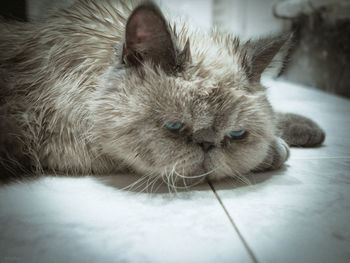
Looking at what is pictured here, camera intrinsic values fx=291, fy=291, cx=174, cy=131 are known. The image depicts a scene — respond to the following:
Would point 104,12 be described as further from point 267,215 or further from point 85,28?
point 267,215

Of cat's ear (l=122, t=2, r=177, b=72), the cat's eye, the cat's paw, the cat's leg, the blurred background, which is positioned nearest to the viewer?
cat's ear (l=122, t=2, r=177, b=72)

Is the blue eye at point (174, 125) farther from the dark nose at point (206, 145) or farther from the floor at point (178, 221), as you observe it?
the floor at point (178, 221)

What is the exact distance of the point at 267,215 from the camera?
85 cm

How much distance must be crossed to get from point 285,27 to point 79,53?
4.28 metres

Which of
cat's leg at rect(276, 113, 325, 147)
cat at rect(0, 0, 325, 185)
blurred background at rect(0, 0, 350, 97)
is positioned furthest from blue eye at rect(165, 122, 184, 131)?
blurred background at rect(0, 0, 350, 97)

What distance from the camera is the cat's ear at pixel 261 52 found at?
1.15 meters

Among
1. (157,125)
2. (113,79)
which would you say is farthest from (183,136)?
(113,79)

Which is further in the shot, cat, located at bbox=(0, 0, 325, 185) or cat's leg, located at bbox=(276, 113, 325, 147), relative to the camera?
cat's leg, located at bbox=(276, 113, 325, 147)

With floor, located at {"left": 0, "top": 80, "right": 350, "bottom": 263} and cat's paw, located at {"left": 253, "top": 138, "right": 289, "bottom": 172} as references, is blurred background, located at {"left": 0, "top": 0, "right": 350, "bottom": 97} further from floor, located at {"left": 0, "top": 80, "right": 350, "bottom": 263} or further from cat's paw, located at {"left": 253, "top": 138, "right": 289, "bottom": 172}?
floor, located at {"left": 0, "top": 80, "right": 350, "bottom": 263}

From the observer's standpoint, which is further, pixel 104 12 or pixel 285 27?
pixel 285 27

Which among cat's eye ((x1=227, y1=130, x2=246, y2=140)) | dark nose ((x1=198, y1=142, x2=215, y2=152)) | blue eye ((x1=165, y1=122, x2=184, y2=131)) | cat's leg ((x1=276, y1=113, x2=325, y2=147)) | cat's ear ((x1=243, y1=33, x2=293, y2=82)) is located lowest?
cat's leg ((x1=276, y1=113, x2=325, y2=147))

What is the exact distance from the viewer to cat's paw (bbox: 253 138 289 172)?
121cm

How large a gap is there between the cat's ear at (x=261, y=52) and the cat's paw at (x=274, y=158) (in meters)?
0.30

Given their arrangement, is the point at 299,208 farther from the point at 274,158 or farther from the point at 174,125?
the point at 174,125
